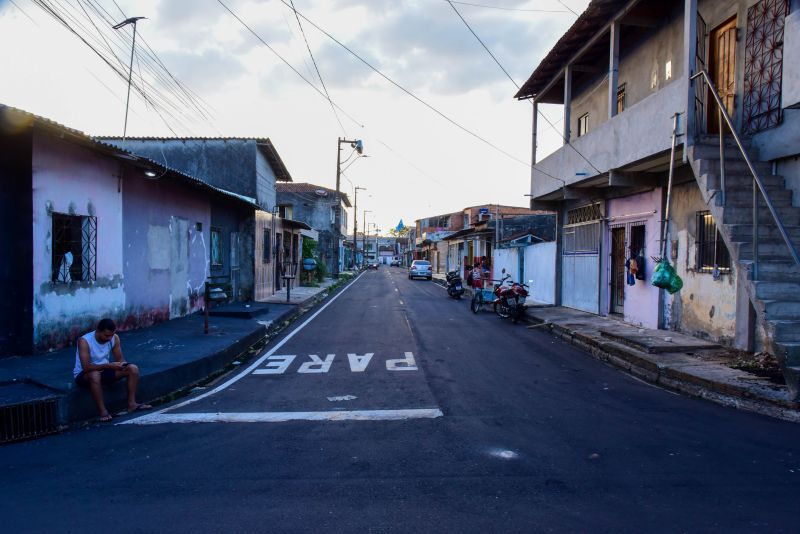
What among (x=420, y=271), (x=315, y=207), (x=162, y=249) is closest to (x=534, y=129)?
(x=162, y=249)

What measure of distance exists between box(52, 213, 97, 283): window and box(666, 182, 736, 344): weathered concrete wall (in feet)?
37.9

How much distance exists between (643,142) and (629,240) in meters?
3.87

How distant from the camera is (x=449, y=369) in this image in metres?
9.39

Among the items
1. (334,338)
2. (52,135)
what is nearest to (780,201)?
(334,338)

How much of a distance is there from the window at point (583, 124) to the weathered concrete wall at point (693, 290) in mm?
6418

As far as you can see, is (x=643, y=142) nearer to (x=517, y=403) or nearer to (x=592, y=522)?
(x=517, y=403)

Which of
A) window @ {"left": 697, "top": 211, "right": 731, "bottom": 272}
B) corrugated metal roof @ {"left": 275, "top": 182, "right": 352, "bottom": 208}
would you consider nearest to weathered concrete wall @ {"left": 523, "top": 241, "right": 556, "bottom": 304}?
window @ {"left": 697, "top": 211, "right": 731, "bottom": 272}

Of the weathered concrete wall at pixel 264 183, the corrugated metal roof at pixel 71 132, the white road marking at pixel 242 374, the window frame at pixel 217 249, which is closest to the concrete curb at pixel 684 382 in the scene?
the white road marking at pixel 242 374

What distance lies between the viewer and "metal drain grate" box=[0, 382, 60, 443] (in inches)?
233

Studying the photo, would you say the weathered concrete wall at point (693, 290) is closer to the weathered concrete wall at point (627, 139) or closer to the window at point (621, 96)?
the weathered concrete wall at point (627, 139)

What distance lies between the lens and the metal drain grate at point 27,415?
5.91 metres

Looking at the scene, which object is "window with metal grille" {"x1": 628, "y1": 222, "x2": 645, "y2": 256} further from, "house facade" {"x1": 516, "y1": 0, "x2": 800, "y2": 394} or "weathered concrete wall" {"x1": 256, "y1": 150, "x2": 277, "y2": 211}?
"weathered concrete wall" {"x1": 256, "y1": 150, "x2": 277, "y2": 211}

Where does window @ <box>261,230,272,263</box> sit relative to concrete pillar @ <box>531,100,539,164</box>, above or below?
below

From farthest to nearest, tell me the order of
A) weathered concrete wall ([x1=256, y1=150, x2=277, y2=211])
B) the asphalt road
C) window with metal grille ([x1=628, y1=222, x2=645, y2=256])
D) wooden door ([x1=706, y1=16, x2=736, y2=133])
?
weathered concrete wall ([x1=256, y1=150, x2=277, y2=211])
window with metal grille ([x1=628, y1=222, x2=645, y2=256])
wooden door ([x1=706, y1=16, x2=736, y2=133])
the asphalt road
